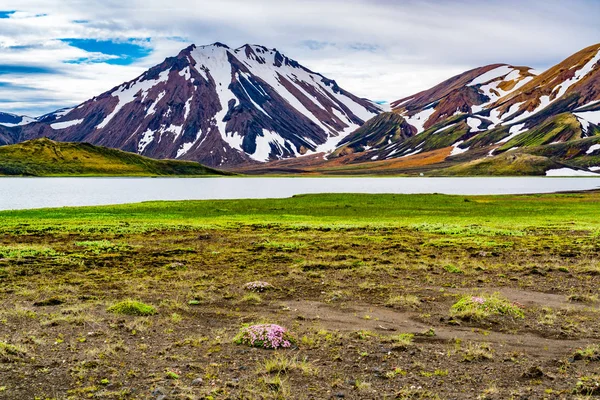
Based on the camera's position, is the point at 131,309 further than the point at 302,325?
Yes

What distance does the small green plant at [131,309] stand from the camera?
19641 millimetres

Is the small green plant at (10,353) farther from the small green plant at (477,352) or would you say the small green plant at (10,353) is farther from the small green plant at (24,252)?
the small green plant at (24,252)

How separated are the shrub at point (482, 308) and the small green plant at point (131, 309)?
11.3 metres

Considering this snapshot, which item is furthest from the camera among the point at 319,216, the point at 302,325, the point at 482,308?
the point at 319,216

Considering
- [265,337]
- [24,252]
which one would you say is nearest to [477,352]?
[265,337]

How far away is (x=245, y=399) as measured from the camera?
12156 mm

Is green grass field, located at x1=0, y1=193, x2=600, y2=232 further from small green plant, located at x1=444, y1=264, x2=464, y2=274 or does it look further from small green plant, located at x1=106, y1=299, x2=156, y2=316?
small green plant, located at x1=106, y1=299, x2=156, y2=316

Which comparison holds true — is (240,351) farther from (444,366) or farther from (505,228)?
(505,228)

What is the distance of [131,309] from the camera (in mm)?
19750

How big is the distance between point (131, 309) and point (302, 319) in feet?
20.7

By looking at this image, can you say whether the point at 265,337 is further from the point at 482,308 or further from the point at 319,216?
the point at 319,216

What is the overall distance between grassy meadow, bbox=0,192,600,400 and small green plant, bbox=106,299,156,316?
0.23 feet

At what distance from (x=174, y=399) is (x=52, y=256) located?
24.1 m

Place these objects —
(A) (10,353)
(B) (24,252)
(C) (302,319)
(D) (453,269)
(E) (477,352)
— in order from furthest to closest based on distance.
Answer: (B) (24,252) < (D) (453,269) < (C) (302,319) < (E) (477,352) < (A) (10,353)
